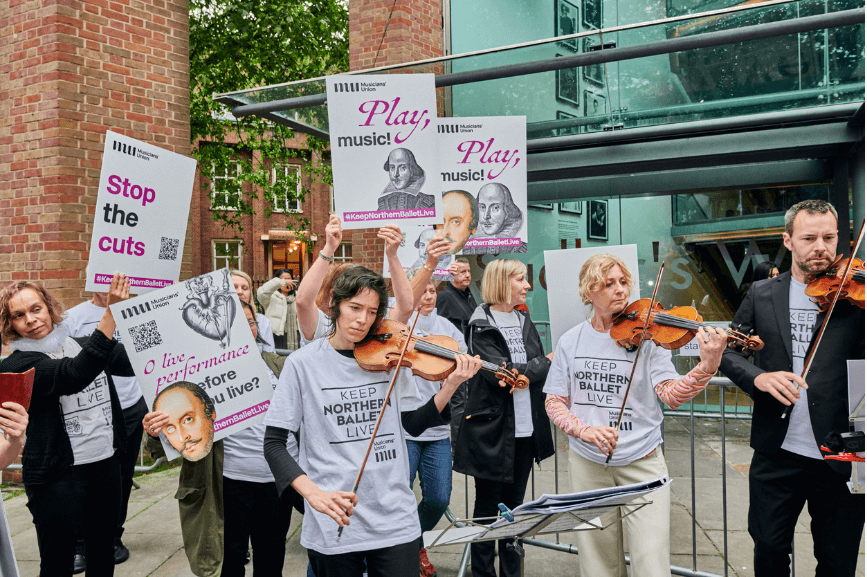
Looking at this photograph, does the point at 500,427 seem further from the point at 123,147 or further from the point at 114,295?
the point at 123,147

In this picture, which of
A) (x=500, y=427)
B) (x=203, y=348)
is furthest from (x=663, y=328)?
(x=203, y=348)

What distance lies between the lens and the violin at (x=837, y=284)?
2664 millimetres

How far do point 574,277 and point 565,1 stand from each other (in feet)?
19.8

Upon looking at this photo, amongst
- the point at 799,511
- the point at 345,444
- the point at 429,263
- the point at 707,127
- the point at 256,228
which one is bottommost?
the point at 799,511

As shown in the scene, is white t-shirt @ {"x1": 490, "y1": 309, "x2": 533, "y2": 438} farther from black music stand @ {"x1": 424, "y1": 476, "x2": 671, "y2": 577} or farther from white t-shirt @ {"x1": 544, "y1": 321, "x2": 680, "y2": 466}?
black music stand @ {"x1": 424, "y1": 476, "x2": 671, "y2": 577}

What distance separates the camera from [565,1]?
8609mm

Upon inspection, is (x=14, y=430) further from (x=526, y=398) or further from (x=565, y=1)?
(x=565, y=1)

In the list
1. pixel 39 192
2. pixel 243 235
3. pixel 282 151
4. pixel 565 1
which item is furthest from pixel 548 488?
pixel 243 235

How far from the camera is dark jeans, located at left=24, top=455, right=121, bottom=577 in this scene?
3.21 metres

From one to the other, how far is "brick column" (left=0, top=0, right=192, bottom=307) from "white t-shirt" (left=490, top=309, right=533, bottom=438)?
451 cm

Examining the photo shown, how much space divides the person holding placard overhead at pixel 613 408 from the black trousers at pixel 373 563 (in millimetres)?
926

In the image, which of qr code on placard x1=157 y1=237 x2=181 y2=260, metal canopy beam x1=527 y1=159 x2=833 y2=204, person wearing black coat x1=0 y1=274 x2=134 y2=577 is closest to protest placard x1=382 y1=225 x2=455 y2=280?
qr code on placard x1=157 y1=237 x2=181 y2=260

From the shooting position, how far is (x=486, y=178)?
4.65 meters

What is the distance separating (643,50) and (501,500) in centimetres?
427
